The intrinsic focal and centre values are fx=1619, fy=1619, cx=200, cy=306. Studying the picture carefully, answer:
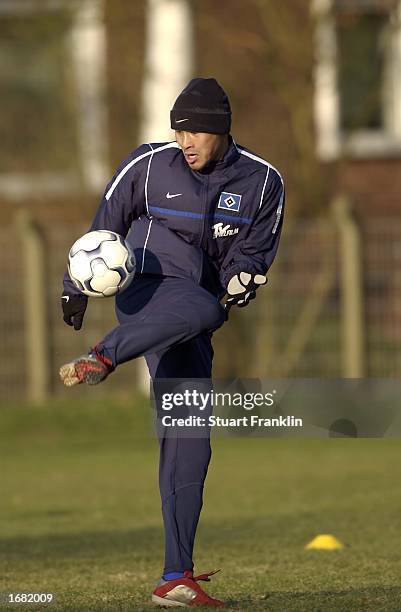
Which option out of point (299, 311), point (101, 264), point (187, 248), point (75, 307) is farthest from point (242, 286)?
point (299, 311)

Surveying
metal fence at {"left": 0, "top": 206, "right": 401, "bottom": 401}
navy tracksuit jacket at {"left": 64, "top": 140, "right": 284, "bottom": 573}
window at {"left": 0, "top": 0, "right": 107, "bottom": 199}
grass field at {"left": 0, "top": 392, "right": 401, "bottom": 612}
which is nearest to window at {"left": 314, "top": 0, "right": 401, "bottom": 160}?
metal fence at {"left": 0, "top": 206, "right": 401, "bottom": 401}

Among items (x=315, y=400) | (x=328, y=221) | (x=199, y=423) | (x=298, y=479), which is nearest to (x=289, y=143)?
(x=328, y=221)

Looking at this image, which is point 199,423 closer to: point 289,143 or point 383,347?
point 383,347

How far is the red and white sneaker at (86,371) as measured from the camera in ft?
21.0

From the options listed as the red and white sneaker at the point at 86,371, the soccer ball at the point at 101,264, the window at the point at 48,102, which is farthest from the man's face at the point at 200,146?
the window at the point at 48,102

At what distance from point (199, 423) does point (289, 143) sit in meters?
14.1

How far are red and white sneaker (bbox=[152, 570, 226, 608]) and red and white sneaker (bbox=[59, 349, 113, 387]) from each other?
98cm

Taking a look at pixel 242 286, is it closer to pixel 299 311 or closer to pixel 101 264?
pixel 101 264

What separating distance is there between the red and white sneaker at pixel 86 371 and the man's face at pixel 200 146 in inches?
40.2

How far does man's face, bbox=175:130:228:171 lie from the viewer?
688 centimetres

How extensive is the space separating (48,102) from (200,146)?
16111 mm

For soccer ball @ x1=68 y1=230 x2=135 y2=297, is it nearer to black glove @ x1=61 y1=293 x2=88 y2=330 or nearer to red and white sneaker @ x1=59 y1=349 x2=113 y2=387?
black glove @ x1=61 y1=293 x2=88 y2=330

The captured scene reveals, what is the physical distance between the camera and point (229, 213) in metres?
7.07

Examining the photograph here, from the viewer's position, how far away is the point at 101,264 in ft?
22.6
